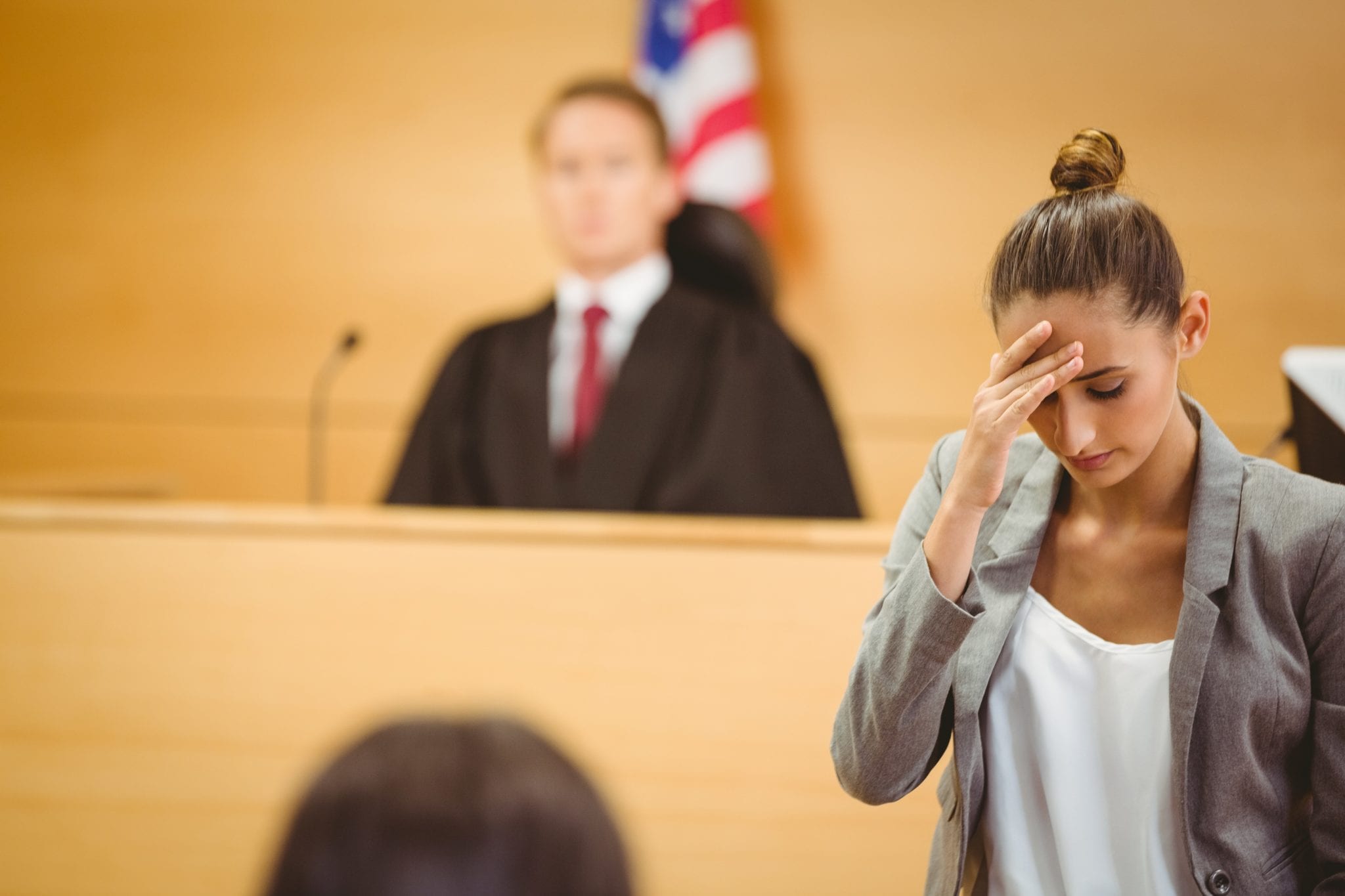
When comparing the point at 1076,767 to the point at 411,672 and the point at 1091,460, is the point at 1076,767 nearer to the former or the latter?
the point at 1091,460

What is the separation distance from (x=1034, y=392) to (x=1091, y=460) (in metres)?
0.11

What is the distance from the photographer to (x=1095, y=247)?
0.99m

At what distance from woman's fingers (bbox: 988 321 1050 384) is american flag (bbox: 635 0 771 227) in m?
2.98

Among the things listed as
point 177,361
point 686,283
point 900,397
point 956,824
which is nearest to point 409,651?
point 956,824

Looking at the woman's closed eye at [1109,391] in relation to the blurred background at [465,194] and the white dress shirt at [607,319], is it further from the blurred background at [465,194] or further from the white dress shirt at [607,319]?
the blurred background at [465,194]

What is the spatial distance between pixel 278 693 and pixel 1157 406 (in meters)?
1.45

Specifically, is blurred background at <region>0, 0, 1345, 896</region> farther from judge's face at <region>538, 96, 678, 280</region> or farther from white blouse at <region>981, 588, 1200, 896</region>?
white blouse at <region>981, 588, 1200, 896</region>

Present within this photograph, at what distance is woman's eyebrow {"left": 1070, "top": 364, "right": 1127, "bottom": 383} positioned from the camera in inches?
38.8

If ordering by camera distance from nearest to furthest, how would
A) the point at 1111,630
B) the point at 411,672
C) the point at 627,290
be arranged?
the point at 1111,630, the point at 411,672, the point at 627,290

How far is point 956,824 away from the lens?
1.07m

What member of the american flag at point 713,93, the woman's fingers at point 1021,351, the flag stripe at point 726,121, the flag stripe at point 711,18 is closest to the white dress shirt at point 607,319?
the american flag at point 713,93

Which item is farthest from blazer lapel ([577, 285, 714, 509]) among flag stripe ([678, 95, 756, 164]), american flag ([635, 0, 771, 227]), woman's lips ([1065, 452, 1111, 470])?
woman's lips ([1065, 452, 1111, 470])

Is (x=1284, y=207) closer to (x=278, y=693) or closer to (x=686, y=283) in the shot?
(x=686, y=283)

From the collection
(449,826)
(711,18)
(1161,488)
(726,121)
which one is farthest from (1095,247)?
(711,18)
